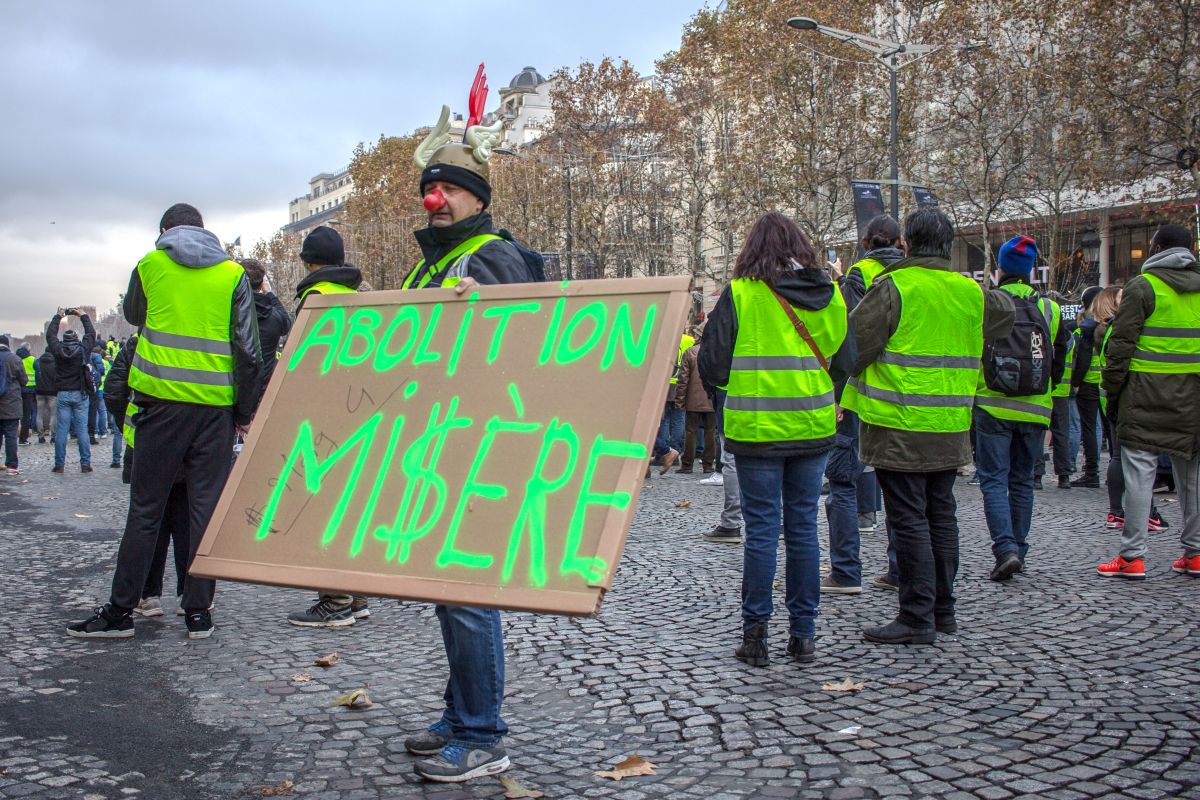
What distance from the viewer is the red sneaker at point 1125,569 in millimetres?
6465

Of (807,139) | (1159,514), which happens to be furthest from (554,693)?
(807,139)

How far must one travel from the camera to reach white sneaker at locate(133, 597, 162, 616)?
5.75m

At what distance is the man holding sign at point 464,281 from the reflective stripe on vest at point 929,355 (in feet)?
7.42

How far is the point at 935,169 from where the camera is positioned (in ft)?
108

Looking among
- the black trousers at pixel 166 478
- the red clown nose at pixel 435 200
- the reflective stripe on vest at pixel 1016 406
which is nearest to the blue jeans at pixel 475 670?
the red clown nose at pixel 435 200

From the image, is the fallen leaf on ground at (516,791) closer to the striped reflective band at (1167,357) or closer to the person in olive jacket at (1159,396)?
the person in olive jacket at (1159,396)

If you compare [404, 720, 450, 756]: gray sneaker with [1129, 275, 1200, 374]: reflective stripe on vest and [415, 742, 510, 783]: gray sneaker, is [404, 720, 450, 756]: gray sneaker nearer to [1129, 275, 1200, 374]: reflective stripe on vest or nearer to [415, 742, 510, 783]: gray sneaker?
[415, 742, 510, 783]: gray sneaker

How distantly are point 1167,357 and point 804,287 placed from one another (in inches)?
120

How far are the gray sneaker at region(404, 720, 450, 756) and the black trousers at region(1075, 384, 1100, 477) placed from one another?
9.64 metres

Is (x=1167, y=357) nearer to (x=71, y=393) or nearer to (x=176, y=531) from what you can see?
(x=176, y=531)

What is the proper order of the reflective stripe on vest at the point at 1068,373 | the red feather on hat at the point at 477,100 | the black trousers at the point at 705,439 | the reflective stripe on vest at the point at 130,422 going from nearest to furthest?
the red feather on hat at the point at 477,100 < the reflective stripe on vest at the point at 130,422 < the reflective stripe on vest at the point at 1068,373 < the black trousers at the point at 705,439

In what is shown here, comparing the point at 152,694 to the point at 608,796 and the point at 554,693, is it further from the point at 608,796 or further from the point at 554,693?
the point at 608,796

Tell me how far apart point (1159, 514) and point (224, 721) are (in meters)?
7.68

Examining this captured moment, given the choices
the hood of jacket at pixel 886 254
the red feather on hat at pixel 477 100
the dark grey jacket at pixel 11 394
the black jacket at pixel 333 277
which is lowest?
the dark grey jacket at pixel 11 394
